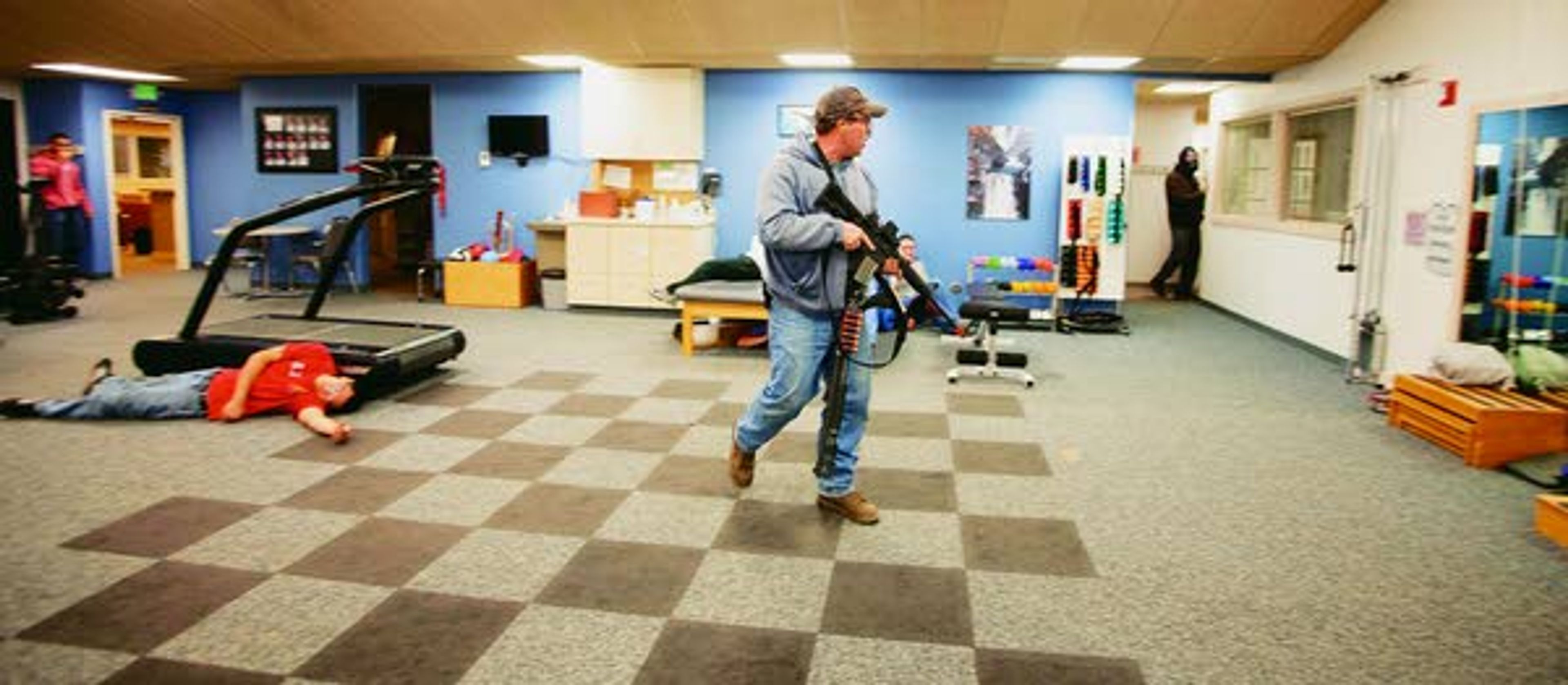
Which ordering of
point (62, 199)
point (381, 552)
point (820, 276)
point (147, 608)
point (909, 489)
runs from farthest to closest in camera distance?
1. point (62, 199)
2. point (909, 489)
3. point (820, 276)
4. point (381, 552)
5. point (147, 608)

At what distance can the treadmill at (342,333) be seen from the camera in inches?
211

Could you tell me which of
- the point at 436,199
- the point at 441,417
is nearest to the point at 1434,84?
the point at 441,417

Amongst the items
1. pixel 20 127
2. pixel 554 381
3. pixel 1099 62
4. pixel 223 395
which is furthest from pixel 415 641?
pixel 20 127

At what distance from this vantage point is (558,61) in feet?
29.1

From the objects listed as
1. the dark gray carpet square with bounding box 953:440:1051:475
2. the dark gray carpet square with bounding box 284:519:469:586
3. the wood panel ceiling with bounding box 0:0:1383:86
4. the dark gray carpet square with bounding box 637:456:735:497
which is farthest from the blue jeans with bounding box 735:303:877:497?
the wood panel ceiling with bounding box 0:0:1383:86

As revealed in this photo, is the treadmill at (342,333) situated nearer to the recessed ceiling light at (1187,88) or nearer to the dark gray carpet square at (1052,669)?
the dark gray carpet square at (1052,669)

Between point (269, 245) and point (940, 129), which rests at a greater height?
point (940, 129)

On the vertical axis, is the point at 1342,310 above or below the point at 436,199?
below

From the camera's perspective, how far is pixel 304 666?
2.49 m

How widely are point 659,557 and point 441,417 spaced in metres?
2.30

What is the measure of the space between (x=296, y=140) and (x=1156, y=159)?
9.69 metres

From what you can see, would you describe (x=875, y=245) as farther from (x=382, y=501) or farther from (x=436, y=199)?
(x=436, y=199)

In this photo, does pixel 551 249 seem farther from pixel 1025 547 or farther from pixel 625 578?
pixel 1025 547

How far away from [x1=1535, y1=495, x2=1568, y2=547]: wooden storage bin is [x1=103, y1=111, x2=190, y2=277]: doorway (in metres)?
13.0
